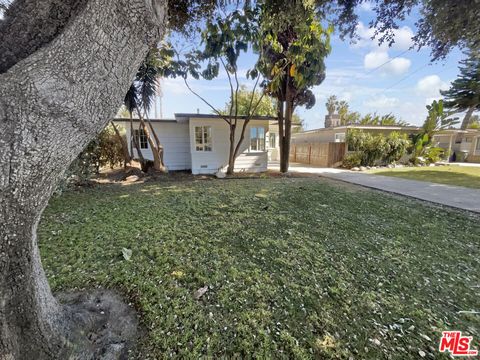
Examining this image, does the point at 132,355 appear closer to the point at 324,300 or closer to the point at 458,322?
the point at 324,300

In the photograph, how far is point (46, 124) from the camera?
0.98 m

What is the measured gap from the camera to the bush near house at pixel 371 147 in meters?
12.5

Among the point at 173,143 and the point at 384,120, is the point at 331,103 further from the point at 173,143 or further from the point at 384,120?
the point at 173,143

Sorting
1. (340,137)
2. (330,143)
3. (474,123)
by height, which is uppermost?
(474,123)

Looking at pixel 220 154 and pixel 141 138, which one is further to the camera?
pixel 141 138

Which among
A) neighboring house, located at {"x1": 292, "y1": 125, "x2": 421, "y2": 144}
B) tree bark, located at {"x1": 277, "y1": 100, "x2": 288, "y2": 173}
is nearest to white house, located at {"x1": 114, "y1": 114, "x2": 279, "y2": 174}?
tree bark, located at {"x1": 277, "y1": 100, "x2": 288, "y2": 173}

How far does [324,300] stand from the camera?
193 cm

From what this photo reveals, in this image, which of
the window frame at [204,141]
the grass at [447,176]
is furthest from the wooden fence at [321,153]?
the window frame at [204,141]

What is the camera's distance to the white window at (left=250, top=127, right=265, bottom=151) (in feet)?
33.6

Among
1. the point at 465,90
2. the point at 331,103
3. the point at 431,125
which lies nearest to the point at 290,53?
the point at 431,125

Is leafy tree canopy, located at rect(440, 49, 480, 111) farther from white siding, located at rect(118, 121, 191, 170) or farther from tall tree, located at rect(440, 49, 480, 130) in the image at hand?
white siding, located at rect(118, 121, 191, 170)

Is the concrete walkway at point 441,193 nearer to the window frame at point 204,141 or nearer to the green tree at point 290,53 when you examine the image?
the green tree at point 290,53

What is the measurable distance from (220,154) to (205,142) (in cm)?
92

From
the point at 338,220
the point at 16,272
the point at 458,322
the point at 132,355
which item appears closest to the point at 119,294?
the point at 132,355
